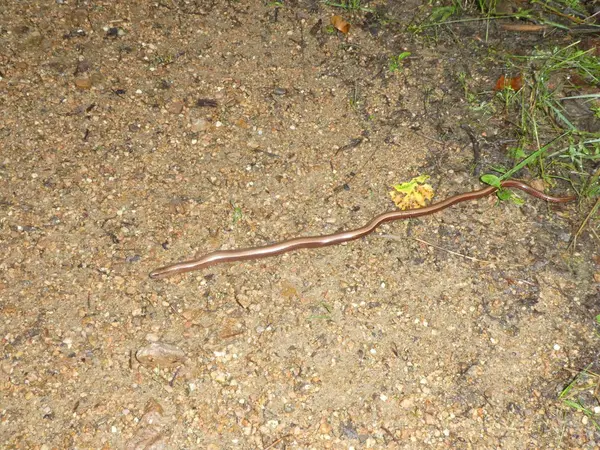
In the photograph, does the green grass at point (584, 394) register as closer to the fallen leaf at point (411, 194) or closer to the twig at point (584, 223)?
the twig at point (584, 223)

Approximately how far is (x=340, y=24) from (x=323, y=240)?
73.8 inches

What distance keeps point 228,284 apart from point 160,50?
74.5 inches

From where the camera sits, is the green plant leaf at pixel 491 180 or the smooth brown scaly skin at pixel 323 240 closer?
the smooth brown scaly skin at pixel 323 240

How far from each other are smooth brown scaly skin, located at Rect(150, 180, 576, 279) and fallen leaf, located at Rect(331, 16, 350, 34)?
63.3 inches

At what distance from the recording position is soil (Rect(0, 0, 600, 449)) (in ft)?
9.59

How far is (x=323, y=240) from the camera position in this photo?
11.3ft

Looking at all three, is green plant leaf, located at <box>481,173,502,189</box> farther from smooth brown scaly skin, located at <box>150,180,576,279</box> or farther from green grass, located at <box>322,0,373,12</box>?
green grass, located at <box>322,0,373,12</box>

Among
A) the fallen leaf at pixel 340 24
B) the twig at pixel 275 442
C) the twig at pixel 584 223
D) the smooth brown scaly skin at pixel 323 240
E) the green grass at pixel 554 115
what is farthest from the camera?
the fallen leaf at pixel 340 24

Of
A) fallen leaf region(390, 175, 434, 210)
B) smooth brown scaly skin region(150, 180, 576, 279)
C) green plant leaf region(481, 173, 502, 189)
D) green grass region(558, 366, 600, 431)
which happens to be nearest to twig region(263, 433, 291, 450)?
smooth brown scaly skin region(150, 180, 576, 279)

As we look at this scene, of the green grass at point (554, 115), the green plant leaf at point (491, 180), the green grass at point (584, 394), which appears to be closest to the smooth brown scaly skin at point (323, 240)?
the green plant leaf at point (491, 180)

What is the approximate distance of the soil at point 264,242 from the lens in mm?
2924

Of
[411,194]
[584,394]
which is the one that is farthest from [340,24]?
[584,394]

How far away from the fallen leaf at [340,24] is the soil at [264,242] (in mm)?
73

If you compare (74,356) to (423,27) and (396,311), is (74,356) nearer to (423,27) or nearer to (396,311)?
(396,311)
